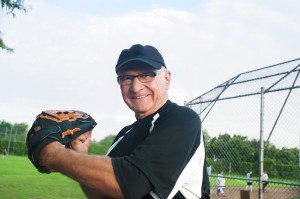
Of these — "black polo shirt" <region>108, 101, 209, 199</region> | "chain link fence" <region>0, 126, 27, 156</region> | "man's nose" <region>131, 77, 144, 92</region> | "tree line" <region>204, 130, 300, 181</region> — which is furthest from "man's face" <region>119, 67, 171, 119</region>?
"chain link fence" <region>0, 126, 27, 156</region>

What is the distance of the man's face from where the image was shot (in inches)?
70.2

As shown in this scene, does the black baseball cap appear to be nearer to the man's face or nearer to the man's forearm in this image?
the man's face

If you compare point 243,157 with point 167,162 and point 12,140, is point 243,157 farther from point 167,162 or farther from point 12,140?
point 12,140

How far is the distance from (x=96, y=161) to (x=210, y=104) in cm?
670

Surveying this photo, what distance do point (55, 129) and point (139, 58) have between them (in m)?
0.54

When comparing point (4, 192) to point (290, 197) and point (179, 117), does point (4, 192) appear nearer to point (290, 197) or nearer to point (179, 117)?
point (290, 197)

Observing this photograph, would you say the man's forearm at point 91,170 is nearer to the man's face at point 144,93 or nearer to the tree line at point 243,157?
the man's face at point 144,93

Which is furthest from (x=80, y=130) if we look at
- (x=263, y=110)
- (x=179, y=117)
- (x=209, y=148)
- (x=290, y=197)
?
(x=290, y=197)

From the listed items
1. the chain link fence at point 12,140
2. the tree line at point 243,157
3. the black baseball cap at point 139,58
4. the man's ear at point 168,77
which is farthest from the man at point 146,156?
the chain link fence at point 12,140

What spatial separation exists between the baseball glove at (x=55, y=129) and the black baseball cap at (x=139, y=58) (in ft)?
1.04

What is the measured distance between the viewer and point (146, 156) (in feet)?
4.45

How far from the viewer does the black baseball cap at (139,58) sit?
175 centimetres

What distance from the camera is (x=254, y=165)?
7590mm

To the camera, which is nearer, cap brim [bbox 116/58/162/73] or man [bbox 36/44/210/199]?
man [bbox 36/44/210/199]
